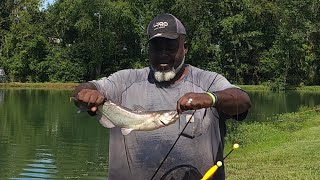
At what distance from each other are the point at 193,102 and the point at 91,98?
70cm

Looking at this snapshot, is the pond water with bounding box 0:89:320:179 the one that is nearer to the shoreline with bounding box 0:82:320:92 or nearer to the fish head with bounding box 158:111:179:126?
the fish head with bounding box 158:111:179:126

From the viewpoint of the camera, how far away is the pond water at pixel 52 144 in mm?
14516

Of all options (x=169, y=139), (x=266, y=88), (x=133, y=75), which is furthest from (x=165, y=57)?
(x=266, y=88)

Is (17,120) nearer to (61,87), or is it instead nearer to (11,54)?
(61,87)

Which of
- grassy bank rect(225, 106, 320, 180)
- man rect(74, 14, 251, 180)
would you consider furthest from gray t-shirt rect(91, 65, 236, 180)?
grassy bank rect(225, 106, 320, 180)

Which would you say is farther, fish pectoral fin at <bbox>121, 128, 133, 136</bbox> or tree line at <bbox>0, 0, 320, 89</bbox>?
tree line at <bbox>0, 0, 320, 89</bbox>

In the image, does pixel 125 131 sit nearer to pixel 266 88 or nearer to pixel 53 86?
pixel 266 88

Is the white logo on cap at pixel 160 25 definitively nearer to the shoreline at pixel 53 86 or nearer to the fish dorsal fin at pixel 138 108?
the fish dorsal fin at pixel 138 108

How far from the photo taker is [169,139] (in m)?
3.63

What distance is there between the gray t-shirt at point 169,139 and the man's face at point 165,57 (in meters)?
0.12

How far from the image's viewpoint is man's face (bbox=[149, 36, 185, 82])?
361cm

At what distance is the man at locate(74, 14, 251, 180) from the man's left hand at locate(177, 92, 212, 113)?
0.27 meters

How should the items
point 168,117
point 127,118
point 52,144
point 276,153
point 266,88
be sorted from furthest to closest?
point 266,88 → point 52,144 → point 276,153 → point 127,118 → point 168,117

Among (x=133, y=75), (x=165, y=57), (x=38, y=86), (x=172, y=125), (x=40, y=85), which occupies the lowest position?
(x=38, y=86)
